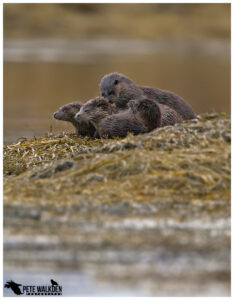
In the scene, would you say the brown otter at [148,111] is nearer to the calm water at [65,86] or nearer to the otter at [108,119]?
the otter at [108,119]

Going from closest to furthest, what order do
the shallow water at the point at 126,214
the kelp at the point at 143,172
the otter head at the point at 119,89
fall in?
the shallow water at the point at 126,214 → the kelp at the point at 143,172 → the otter head at the point at 119,89

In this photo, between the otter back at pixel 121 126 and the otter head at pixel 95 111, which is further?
the otter head at pixel 95 111

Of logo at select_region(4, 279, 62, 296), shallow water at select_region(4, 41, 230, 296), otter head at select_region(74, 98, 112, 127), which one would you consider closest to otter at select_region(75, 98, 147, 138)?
otter head at select_region(74, 98, 112, 127)

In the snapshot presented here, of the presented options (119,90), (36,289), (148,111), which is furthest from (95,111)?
(36,289)

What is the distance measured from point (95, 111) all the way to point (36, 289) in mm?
2871

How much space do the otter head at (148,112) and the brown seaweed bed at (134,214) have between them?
1.72 feet

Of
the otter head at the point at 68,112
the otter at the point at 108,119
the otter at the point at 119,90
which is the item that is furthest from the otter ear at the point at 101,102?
Answer: the otter head at the point at 68,112

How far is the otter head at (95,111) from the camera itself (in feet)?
20.0

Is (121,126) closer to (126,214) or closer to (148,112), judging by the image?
(148,112)

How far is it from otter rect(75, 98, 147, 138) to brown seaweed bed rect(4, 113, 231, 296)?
0.63m

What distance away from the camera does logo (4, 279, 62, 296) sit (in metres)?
3.35

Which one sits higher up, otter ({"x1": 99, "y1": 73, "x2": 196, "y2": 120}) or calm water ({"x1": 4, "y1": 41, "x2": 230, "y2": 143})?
calm water ({"x1": 4, "y1": 41, "x2": 230, "y2": 143})

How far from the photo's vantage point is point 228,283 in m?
3.31

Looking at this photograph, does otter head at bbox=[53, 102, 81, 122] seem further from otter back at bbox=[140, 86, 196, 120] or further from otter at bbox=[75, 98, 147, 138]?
otter back at bbox=[140, 86, 196, 120]
